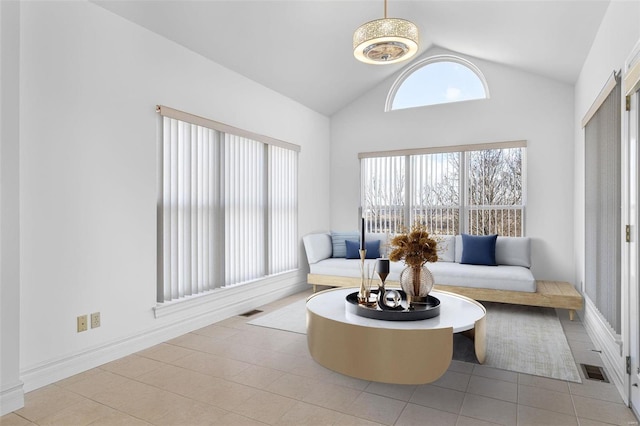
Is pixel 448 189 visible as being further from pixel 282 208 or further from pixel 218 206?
pixel 218 206

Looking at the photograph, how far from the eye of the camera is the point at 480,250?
191 inches

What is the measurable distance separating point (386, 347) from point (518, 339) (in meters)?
1.90

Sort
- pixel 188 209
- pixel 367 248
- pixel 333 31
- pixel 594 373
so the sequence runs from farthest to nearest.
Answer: pixel 367 248 < pixel 333 31 < pixel 188 209 < pixel 594 373

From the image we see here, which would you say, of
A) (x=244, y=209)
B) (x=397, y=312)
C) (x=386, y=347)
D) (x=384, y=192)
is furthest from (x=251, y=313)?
(x=384, y=192)

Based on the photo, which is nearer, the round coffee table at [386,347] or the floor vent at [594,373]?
the round coffee table at [386,347]

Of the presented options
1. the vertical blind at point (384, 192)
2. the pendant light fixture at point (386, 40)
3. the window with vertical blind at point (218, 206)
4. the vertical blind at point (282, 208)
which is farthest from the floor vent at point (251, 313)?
the pendant light fixture at point (386, 40)

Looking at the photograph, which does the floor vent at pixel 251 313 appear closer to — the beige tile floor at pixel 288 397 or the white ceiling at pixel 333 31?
the beige tile floor at pixel 288 397

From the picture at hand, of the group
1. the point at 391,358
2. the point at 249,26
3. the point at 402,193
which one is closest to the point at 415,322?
the point at 391,358

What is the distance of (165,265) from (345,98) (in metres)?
3.93

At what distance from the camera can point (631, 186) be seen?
223 centimetres

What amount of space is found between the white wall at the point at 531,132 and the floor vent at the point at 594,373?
7.78 feet

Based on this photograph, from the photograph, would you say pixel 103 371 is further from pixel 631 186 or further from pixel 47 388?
pixel 631 186

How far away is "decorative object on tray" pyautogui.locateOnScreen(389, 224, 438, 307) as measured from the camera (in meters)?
2.81

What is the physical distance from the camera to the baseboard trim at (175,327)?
2.59m
